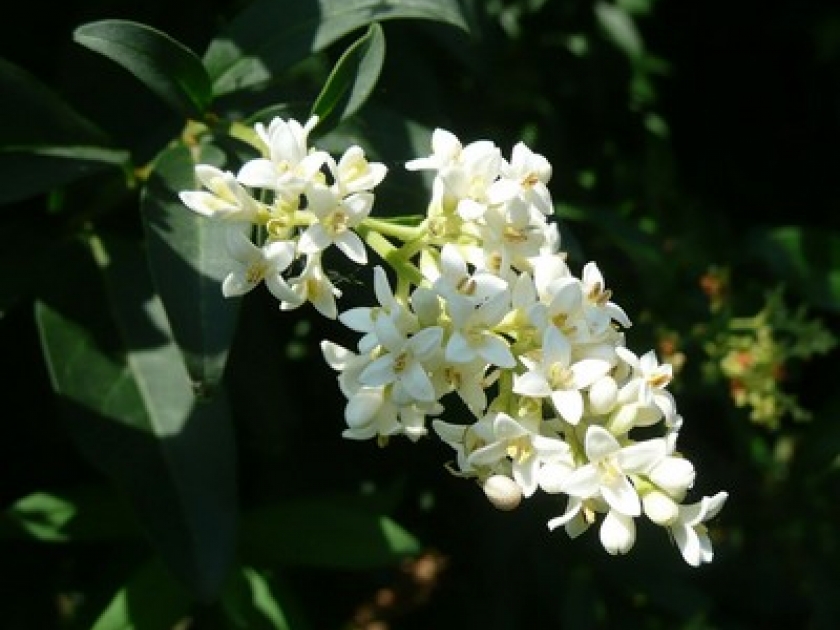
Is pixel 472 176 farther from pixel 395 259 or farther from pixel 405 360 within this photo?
pixel 405 360

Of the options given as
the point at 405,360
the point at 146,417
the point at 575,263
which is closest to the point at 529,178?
the point at 405,360

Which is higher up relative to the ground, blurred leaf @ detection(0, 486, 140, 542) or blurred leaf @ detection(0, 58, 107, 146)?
blurred leaf @ detection(0, 58, 107, 146)

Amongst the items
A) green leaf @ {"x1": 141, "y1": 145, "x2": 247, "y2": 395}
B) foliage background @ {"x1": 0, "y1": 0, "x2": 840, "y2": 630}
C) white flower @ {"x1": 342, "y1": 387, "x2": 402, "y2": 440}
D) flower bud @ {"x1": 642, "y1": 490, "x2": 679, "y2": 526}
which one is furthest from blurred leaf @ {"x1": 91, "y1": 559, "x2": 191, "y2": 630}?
flower bud @ {"x1": 642, "y1": 490, "x2": 679, "y2": 526}

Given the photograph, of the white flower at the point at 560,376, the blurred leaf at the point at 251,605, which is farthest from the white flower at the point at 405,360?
the blurred leaf at the point at 251,605

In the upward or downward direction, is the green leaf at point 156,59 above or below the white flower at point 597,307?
above

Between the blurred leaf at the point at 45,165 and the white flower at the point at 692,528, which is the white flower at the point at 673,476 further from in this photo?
the blurred leaf at the point at 45,165

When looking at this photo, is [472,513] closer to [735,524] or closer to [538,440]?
[735,524]

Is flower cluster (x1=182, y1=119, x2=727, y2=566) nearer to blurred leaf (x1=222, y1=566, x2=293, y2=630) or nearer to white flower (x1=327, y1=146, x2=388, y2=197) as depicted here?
white flower (x1=327, y1=146, x2=388, y2=197)

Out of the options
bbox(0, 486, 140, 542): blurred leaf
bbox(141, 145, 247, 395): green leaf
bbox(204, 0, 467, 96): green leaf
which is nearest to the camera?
bbox(141, 145, 247, 395): green leaf
